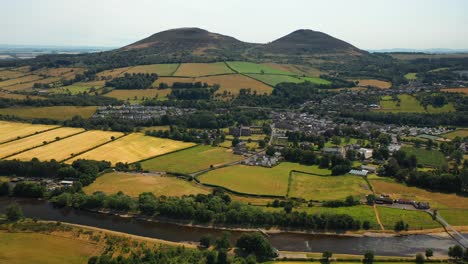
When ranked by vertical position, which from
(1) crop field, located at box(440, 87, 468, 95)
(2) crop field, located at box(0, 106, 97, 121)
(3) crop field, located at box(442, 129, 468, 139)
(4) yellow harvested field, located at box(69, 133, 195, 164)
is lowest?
(4) yellow harvested field, located at box(69, 133, 195, 164)

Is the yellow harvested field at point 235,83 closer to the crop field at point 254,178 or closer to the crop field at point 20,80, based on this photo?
the crop field at point 20,80

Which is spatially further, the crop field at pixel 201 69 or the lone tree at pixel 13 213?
the crop field at pixel 201 69

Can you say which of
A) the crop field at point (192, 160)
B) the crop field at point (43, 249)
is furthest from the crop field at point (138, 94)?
the crop field at point (43, 249)

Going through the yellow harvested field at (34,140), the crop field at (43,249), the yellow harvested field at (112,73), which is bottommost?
the crop field at (43,249)

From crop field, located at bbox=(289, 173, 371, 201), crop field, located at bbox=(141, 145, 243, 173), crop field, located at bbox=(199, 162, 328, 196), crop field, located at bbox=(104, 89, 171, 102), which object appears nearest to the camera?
crop field, located at bbox=(289, 173, 371, 201)

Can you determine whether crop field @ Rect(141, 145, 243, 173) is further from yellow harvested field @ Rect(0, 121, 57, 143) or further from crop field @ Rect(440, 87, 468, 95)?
crop field @ Rect(440, 87, 468, 95)

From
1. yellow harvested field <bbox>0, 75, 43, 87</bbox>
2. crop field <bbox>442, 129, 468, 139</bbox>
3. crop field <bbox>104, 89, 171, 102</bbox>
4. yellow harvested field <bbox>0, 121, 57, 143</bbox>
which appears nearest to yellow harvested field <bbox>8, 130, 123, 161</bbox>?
yellow harvested field <bbox>0, 121, 57, 143</bbox>

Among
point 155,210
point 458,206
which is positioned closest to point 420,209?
point 458,206
